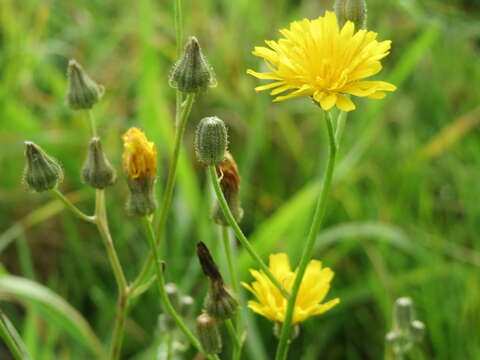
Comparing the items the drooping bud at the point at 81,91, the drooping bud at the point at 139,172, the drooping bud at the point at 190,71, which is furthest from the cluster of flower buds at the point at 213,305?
the drooping bud at the point at 81,91

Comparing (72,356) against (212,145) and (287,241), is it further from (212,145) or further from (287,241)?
(212,145)

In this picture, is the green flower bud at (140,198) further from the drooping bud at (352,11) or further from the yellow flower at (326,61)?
the drooping bud at (352,11)

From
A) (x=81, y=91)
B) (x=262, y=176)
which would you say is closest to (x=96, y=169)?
(x=81, y=91)

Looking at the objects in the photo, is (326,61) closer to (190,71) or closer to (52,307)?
(190,71)

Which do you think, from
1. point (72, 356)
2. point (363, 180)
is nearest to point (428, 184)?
point (363, 180)

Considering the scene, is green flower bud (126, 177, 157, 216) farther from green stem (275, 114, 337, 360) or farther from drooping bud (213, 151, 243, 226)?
green stem (275, 114, 337, 360)

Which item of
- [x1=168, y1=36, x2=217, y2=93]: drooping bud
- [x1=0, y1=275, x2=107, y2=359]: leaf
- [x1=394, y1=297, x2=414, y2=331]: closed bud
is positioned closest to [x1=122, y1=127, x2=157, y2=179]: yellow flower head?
[x1=168, y1=36, x2=217, y2=93]: drooping bud
